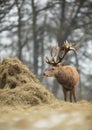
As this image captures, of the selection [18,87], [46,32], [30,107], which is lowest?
[30,107]

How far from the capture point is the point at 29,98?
12.3 feet

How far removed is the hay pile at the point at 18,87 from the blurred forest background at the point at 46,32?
4.11m

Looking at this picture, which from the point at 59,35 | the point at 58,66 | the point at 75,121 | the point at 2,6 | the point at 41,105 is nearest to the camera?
the point at 75,121

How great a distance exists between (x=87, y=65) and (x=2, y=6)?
241cm

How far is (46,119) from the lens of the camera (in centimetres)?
285

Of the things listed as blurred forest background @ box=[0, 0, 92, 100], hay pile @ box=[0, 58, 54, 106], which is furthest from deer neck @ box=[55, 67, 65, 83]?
blurred forest background @ box=[0, 0, 92, 100]

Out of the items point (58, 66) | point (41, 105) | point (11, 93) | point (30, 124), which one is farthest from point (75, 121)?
point (58, 66)

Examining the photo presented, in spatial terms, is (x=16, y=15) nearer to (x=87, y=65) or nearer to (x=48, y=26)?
(x=48, y=26)

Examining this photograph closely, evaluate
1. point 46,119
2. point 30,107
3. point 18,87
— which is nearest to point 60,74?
point 18,87

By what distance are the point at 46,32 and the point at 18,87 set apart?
5577 millimetres

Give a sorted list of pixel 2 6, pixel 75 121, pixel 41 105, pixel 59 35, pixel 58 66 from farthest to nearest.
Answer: pixel 59 35 → pixel 2 6 → pixel 58 66 → pixel 41 105 → pixel 75 121

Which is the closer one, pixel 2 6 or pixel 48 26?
pixel 2 6

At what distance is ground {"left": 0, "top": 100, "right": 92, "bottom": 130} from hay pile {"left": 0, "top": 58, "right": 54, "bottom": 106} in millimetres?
343

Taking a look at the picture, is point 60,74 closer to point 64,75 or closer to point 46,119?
point 64,75
